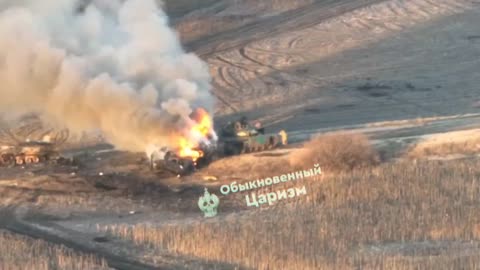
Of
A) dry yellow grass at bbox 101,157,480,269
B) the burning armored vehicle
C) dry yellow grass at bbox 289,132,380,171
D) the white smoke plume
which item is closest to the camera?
dry yellow grass at bbox 101,157,480,269

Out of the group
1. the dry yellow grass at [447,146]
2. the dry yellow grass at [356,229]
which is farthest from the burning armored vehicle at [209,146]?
the dry yellow grass at [356,229]

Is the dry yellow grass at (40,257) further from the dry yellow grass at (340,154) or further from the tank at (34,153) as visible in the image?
the tank at (34,153)

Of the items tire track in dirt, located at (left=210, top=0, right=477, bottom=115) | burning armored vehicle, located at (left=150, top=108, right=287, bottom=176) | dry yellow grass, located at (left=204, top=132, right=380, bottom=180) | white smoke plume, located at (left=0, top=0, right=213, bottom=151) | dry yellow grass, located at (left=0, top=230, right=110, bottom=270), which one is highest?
tire track in dirt, located at (left=210, top=0, right=477, bottom=115)

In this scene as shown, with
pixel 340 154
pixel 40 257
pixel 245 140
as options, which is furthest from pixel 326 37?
pixel 40 257

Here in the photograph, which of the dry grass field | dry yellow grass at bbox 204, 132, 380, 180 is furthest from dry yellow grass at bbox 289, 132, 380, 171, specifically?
the dry grass field

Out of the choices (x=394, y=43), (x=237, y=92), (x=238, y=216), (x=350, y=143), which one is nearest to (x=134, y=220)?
(x=238, y=216)

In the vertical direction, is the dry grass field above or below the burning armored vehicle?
below

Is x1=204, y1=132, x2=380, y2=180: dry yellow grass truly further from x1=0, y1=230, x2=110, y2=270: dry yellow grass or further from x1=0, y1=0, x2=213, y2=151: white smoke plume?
x1=0, y1=230, x2=110, y2=270: dry yellow grass

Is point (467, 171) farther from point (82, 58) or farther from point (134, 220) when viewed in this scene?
point (82, 58)
